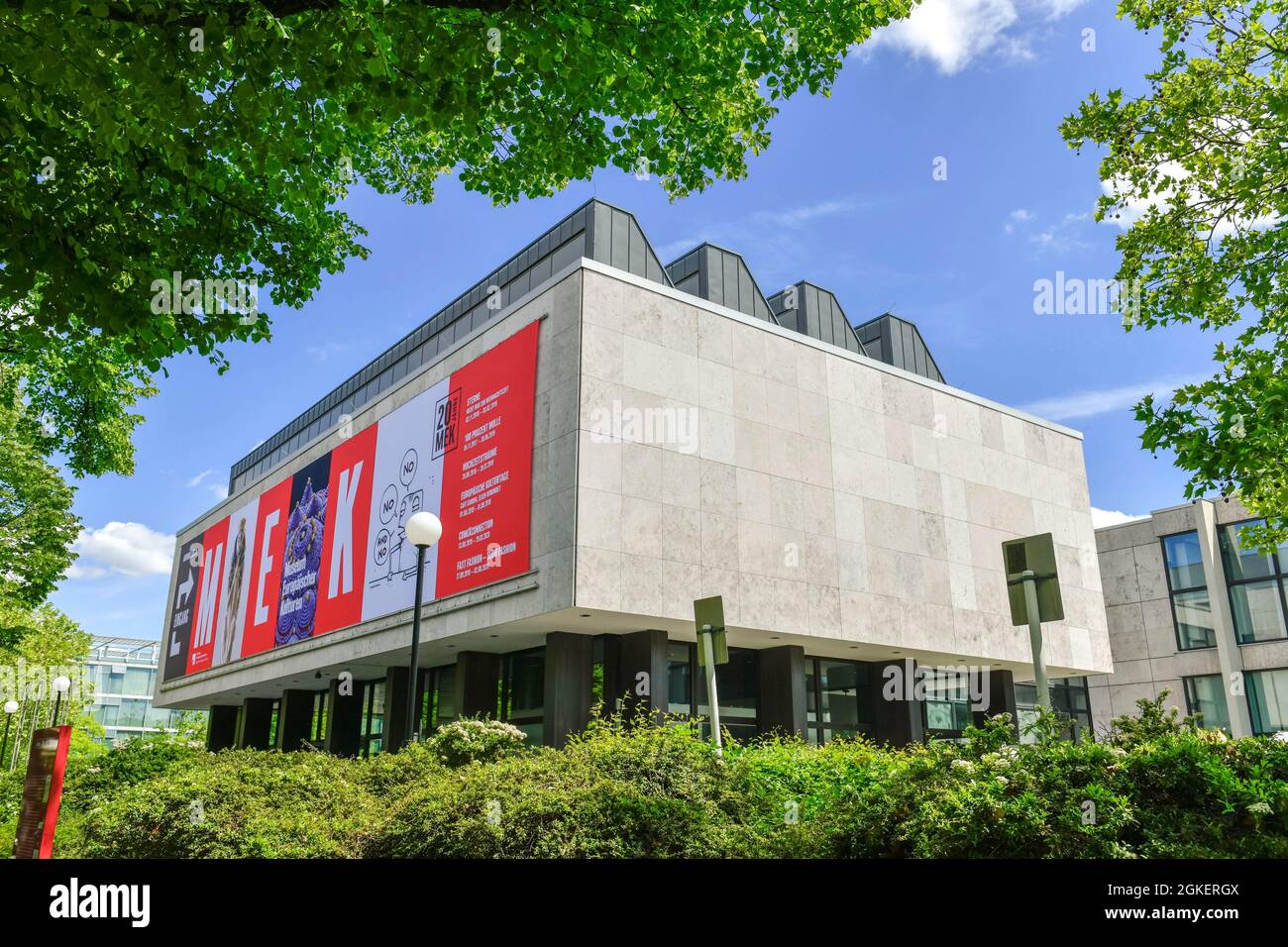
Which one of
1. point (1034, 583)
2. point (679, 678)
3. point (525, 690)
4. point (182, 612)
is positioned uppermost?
point (182, 612)

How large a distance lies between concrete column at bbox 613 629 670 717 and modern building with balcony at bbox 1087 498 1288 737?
2595 cm

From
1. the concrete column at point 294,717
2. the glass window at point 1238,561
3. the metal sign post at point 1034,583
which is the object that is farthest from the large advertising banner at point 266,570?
the glass window at point 1238,561

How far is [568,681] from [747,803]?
13466 millimetres

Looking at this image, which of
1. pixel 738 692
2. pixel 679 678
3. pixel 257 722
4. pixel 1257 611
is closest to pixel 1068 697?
pixel 1257 611

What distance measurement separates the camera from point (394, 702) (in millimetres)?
29953

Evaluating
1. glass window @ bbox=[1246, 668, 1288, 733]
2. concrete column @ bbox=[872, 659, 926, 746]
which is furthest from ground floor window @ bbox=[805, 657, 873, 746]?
glass window @ bbox=[1246, 668, 1288, 733]

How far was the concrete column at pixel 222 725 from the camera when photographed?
46.2 m

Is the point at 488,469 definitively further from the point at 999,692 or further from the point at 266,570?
the point at 999,692

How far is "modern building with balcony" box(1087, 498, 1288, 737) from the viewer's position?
3822 centimetres

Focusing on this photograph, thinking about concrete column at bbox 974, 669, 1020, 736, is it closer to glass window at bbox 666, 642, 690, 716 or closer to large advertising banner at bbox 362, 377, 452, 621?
glass window at bbox 666, 642, 690, 716
